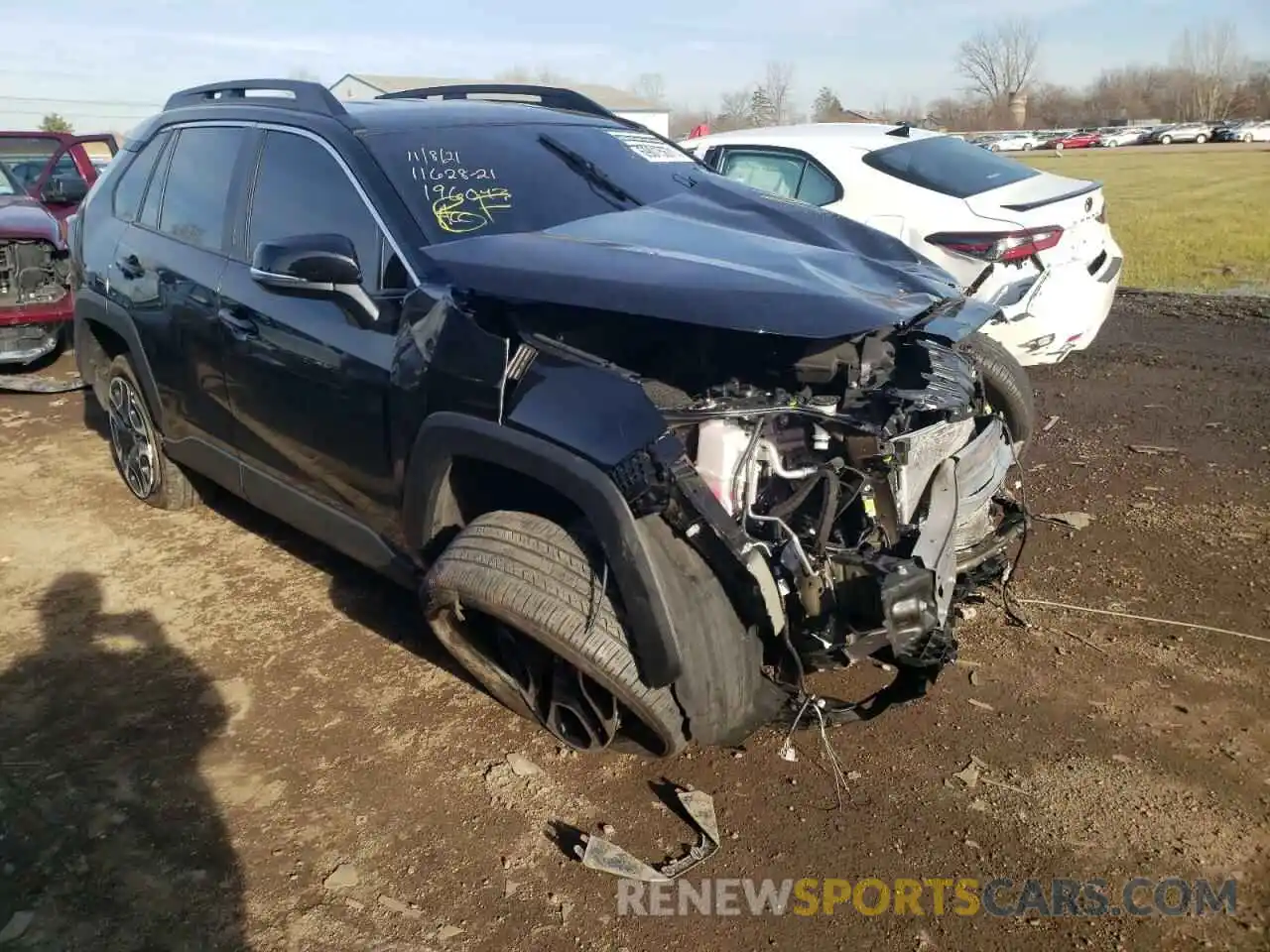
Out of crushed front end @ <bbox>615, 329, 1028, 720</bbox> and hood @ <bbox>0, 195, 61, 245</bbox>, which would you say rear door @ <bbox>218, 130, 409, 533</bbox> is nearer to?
crushed front end @ <bbox>615, 329, 1028, 720</bbox>

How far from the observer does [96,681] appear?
12.2ft

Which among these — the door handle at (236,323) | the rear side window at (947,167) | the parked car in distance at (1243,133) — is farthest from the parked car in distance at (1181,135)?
the door handle at (236,323)

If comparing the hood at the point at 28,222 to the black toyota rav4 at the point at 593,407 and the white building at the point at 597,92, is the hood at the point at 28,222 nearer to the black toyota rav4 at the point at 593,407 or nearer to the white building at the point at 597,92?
the black toyota rav4 at the point at 593,407

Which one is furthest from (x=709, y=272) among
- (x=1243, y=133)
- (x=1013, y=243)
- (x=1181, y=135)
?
(x=1181, y=135)

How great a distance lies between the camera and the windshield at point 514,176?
11.1 ft

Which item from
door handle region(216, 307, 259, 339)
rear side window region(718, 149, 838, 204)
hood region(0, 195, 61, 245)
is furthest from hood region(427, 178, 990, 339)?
hood region(0, 195, 61, 245)

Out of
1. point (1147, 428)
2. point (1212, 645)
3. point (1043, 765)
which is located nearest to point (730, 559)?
point (1043, 765)

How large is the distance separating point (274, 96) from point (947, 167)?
4.07 metres

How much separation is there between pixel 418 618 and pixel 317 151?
1.82m

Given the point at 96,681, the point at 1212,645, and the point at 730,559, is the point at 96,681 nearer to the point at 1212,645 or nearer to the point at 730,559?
the point at 730,559

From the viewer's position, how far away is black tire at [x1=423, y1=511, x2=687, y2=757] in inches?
108

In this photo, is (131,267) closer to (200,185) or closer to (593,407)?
(200,185)

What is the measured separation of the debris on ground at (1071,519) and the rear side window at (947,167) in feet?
7.02

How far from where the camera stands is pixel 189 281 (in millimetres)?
4113
